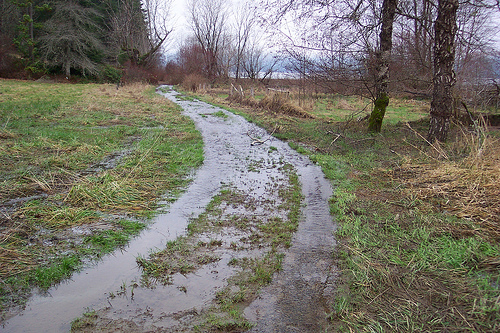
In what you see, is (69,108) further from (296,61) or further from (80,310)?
(80,310)

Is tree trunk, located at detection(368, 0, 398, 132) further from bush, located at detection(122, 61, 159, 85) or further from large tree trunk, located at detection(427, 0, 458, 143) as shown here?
bush, located at detection(122, 61, 159, 85)

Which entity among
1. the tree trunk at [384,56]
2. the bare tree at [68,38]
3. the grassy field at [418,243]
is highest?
the bare tree at [68,38]

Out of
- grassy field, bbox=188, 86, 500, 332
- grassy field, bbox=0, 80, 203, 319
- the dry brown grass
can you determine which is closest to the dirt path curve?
grassy field, bbox=188, 86, 500, 332

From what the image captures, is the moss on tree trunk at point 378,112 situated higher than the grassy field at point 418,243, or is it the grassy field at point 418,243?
the moss on tree trunk at point 378,112

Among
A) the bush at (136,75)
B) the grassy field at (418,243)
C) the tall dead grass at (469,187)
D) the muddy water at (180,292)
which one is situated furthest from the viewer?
the bush at (136,75)

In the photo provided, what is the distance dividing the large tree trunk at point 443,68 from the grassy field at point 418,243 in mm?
933

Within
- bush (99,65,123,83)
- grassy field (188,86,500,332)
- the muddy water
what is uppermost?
bush (99,65,123,83)

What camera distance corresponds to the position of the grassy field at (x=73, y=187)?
4.13 m

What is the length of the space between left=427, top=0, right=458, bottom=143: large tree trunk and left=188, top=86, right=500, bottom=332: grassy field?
0.93 meters

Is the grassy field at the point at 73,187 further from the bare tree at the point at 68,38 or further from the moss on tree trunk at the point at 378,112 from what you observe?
the bare tree at the point at 68,38

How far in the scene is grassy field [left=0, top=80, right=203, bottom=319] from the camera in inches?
163

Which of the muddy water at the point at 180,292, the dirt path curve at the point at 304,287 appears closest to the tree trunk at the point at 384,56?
the muddy water at the point at 180,292

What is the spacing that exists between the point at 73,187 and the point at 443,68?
29.7ft

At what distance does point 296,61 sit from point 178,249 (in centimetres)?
857
